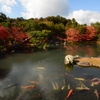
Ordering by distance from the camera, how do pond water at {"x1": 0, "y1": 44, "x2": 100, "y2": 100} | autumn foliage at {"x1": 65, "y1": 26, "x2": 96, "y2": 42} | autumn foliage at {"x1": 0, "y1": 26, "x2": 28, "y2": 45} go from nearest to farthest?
1. pond water at {"x1": 0, "y1": 44, "x2": 100, "y2": 100}
2. autumn foliage at {"x1": 0, "y1": 26, "x2": 28, "y2": 45}
3. autumn foliage at {"x1": 65, "y1": 26, "x2": 96, "y2": 42}

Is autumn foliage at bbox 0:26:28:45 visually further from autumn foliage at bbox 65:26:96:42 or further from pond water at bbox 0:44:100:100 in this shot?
autumn foliage at bbox 65:26:96:42

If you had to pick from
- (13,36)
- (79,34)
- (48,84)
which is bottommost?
(48,84)

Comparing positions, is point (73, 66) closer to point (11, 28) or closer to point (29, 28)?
point (11, 28)

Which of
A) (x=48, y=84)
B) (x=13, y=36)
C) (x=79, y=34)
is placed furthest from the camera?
(x=79, y=34)

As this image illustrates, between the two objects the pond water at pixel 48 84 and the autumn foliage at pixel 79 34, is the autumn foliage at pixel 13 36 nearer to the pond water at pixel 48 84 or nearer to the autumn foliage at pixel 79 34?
the pond water at pixel 48 84

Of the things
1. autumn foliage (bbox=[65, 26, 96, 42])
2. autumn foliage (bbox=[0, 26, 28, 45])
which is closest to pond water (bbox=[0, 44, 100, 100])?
autumn foliage (bbox=[0, 26, 28, 45])

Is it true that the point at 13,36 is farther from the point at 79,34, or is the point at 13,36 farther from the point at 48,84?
the point at 79,34

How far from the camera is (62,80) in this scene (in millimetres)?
9977

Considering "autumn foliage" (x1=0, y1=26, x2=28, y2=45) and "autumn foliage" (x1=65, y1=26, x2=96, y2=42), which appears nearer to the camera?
"autumn foliage" (x1=0, y1=26, x2=28, y2=45)

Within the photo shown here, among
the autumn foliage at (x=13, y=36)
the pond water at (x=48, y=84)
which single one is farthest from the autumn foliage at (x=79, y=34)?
the pond water at (x=48, y=84)

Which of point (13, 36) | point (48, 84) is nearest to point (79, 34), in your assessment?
point (13, 36)

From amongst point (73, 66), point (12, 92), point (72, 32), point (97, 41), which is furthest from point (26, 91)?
point (97, 41)

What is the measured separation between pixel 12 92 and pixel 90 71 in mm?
8415

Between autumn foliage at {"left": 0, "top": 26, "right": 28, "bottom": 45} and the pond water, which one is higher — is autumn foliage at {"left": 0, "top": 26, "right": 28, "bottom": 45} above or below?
above
